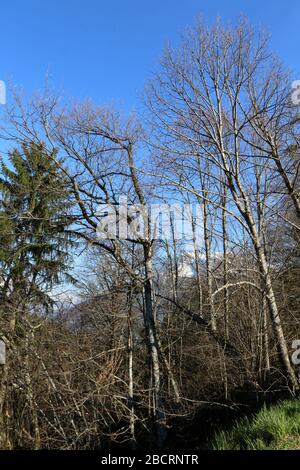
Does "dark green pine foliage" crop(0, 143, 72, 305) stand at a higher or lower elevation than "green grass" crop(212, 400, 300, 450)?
higher

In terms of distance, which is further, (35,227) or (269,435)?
(35,227)

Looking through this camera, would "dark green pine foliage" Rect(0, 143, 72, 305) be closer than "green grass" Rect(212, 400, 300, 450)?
No

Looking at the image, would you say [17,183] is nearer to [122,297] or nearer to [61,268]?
[61,268]

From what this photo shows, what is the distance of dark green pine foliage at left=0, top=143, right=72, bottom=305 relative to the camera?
13.8 metres

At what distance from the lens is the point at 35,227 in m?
15.2

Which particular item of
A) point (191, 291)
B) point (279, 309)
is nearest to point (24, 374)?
point (191, 291)

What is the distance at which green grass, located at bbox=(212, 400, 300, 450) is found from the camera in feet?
15.4

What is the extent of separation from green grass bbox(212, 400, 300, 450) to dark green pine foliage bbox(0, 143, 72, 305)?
8.61m

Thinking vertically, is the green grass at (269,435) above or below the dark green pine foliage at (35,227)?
below

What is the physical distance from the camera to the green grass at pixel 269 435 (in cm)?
469

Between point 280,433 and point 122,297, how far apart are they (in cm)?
1050

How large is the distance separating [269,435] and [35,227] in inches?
471

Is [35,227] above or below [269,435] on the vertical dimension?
above

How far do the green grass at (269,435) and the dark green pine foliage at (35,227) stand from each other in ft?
28.2
